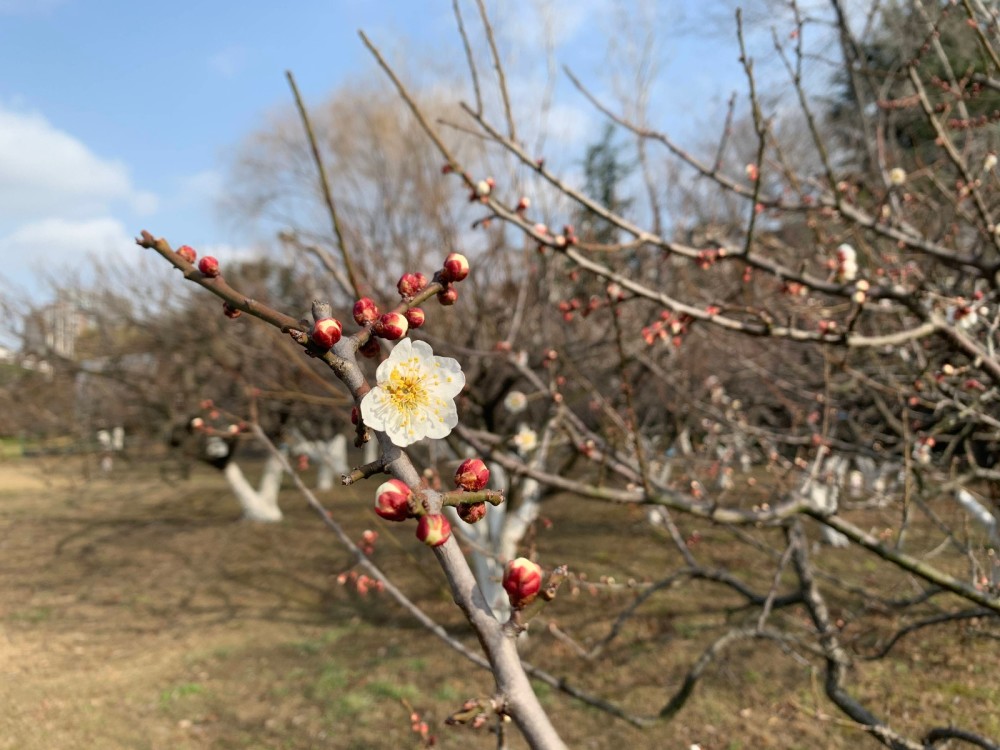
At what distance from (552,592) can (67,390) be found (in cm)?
1206

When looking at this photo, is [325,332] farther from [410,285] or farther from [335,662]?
[335,662]

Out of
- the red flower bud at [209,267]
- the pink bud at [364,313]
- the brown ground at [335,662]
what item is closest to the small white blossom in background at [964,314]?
the brown ground at [335,662]

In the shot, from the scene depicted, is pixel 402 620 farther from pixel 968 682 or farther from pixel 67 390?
pixel 67 390

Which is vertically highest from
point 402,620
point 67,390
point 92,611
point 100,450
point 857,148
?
point 857,148

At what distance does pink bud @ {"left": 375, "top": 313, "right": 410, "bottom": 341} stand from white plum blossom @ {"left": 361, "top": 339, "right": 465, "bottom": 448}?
2.1 inches

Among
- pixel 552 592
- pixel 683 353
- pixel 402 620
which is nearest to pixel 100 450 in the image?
pixel 402 620

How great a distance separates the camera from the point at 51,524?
11453 millimetres

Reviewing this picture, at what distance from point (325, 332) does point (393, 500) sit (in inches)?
6.5

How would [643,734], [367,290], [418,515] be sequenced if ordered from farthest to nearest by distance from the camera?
[367,290], [643,734], [418,515]

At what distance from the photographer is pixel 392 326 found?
Answer: 24.6 inches

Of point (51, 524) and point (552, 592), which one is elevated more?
point (552, 592)

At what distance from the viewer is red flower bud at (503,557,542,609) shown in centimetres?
58

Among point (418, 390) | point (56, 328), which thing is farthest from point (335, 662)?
point (56, 328)

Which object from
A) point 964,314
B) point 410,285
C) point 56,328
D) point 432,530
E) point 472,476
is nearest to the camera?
point 432,530
